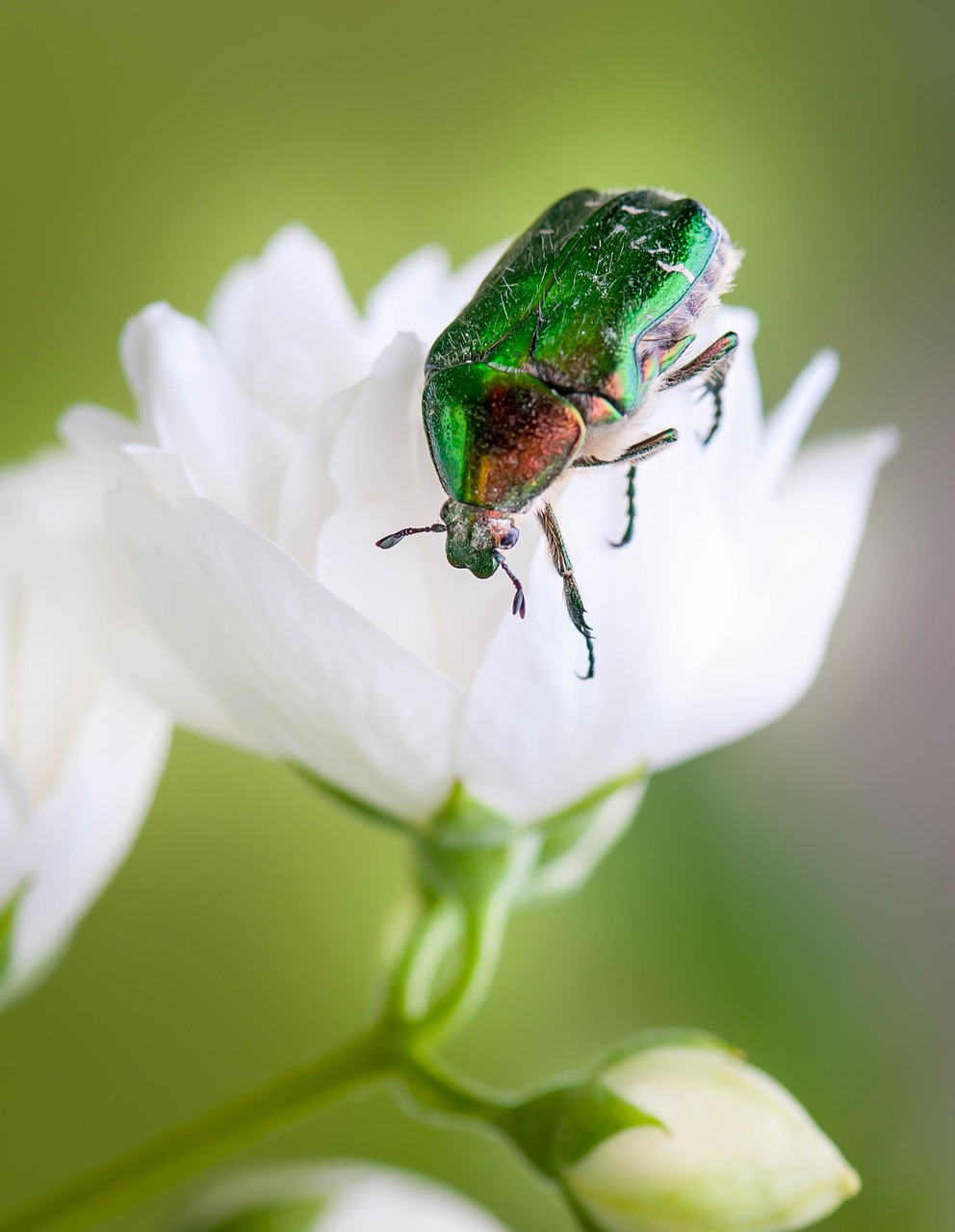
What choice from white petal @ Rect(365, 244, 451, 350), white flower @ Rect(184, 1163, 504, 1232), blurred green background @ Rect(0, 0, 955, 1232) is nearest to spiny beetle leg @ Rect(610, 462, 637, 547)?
white petal @ Rect(365, 244, 451, 350)

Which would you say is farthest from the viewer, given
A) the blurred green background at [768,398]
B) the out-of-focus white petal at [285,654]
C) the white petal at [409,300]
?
the blurred green background at [768,398]

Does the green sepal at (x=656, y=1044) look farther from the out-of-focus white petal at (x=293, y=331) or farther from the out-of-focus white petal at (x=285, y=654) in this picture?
the out-of-focus white petal at (x=293, y=331)

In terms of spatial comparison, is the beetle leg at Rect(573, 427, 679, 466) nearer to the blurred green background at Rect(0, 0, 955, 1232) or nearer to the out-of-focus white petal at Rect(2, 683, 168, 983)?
the out-of-focus white petal at Rect(2, 683, 168, 983)

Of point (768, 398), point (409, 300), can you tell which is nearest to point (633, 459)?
point (409, 300)

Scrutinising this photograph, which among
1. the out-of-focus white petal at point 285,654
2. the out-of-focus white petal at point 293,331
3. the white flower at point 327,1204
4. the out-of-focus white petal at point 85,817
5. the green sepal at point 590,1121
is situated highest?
the out-of-focus white petal at point 293,331

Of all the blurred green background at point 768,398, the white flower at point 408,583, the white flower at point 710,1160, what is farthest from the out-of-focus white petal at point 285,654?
the blurred green background at point 768,398

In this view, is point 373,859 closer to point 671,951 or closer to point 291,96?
point 671,951
